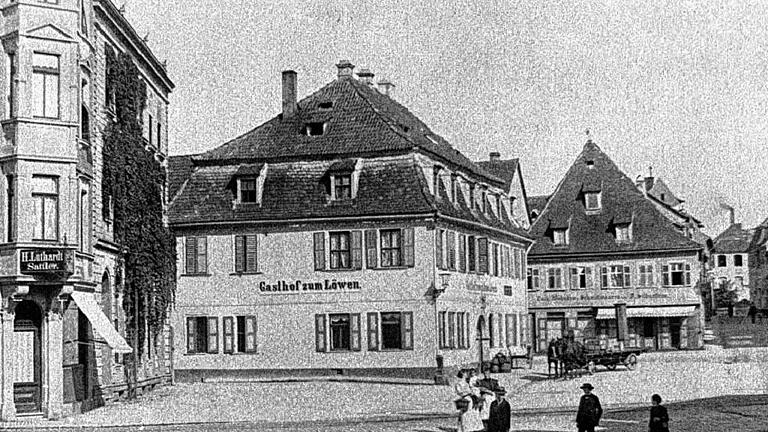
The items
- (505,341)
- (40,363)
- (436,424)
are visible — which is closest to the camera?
(436,424)

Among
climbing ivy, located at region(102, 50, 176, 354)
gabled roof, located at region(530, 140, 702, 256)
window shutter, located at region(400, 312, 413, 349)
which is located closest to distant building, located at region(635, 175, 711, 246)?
gabled roof, located at region(530, 140, 702, 256)

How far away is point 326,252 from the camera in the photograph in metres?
46.1

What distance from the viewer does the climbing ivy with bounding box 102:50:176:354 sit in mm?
37031

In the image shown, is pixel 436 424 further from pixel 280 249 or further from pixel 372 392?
pixel 280 249

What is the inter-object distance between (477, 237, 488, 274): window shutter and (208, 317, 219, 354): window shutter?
11.2 m

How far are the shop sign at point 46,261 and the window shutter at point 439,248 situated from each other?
17651mm

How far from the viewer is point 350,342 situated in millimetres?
45562

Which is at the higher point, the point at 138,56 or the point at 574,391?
the point at 138,56

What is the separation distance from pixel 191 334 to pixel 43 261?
17.5m

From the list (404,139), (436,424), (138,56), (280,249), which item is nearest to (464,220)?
(404,139)

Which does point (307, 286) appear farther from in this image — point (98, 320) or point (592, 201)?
point (592, 201)

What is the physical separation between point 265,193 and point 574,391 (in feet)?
54.2

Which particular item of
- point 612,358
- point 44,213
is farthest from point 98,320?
point 612,358

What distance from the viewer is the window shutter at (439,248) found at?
44.9m
